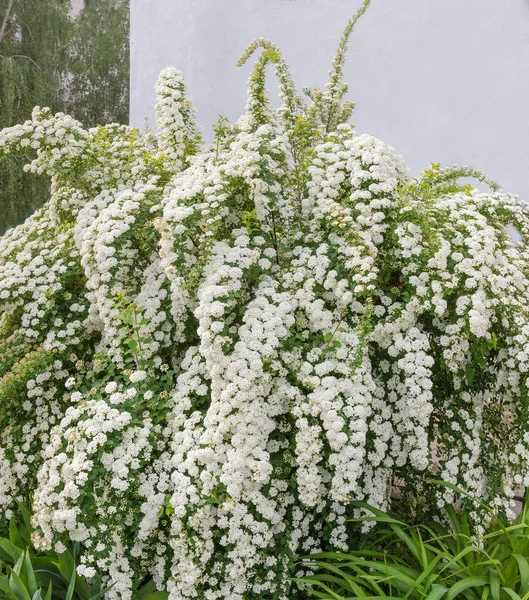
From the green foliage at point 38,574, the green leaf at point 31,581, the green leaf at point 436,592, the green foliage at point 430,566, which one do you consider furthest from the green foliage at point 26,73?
the green leaf at point 436,592

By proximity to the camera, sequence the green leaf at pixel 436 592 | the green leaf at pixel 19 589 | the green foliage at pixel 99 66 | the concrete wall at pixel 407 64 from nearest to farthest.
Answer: the green leaf at pixel 436 592, the green leaf at pixel 19 589, the concrete wall at pixel 407 64, the green foliage at pixel 99 66

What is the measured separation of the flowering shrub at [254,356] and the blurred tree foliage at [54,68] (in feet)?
22.8

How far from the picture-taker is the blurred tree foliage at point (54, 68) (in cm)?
883

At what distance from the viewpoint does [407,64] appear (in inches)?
182

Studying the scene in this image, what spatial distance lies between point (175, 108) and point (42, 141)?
0.62 meters

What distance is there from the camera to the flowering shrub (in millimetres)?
1829

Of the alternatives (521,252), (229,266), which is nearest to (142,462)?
(229,266)

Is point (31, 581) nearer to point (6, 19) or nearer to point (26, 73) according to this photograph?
point (26, 73)

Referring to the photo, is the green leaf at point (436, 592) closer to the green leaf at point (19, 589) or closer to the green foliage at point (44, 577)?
the green foliage at point (44, 577)

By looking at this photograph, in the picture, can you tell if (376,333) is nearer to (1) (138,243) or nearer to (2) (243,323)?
(2) (243,323)

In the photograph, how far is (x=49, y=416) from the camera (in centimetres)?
244

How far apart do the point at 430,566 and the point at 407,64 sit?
3.91m

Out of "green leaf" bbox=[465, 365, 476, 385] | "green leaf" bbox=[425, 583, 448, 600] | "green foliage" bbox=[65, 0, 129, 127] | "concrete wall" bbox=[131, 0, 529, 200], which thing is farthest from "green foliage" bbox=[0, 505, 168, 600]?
"green foliage" bbox=[65, 0, 129, 127]

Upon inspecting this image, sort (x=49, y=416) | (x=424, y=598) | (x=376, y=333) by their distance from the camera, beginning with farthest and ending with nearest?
(x=49, y=416) < (x=376, y=333) < (x=424, y=598)
